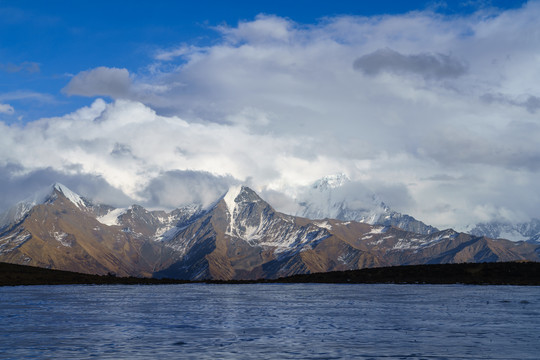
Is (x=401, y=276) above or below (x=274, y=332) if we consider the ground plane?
above

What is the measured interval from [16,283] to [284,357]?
390 ft

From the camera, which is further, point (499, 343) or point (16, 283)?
point (16, 283)

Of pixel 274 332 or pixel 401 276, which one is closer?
pixel 274 332

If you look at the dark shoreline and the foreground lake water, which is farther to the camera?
the dark shoreline

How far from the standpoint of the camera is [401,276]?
140 meters

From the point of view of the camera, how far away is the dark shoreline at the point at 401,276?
12412 cm

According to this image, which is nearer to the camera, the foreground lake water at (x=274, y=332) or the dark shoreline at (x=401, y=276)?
the foreground lake water at (x=274, y=332)

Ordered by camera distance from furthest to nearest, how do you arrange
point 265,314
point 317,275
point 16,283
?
point 317,275
point 16,283
point 265,314

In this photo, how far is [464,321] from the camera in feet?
152

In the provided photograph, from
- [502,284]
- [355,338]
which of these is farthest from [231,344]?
[502,284]

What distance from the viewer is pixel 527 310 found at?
5578cm

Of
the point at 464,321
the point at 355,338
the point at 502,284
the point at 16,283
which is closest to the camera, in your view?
the point at 355,338

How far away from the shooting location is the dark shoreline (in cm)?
12412

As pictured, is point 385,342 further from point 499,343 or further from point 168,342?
point 168,342
